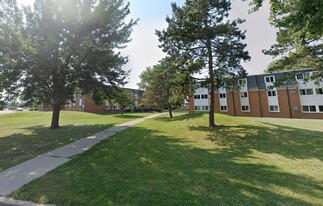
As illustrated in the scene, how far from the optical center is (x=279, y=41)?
14016 mm

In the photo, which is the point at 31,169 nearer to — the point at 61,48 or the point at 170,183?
the point at 170,183

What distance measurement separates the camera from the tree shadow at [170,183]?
11.3 feet

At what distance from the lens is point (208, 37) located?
509 inches

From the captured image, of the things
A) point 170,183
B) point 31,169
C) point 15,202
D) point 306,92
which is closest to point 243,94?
point 306,92

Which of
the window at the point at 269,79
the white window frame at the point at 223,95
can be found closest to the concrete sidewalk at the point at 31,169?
the white window frame at the point at 223,95

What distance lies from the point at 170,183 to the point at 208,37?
1186cm

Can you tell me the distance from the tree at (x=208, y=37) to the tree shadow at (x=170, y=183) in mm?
9104

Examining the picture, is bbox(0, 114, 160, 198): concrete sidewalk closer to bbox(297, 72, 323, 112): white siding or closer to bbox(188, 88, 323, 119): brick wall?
bbox(188, 88, 323, 119): brick wall

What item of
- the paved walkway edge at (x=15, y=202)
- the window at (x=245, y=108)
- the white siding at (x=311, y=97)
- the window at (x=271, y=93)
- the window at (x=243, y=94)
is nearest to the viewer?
the paved walkway edge at (x=15, y=202)

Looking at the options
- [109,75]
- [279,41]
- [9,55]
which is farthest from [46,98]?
[279,41]

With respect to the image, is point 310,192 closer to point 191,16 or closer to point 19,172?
point 19,172

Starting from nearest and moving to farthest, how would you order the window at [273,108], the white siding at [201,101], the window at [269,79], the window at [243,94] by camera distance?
the window at [273,108]
the window at [269,79]
the window at [243,94]
the white siding at [201,101]

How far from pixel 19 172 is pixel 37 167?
0.47 m

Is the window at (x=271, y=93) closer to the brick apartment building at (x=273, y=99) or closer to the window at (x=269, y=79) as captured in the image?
the brick apartment building at (x=273, y=99)
